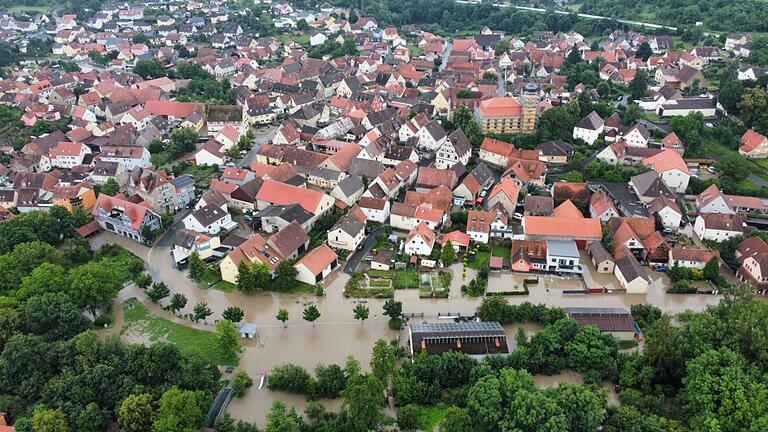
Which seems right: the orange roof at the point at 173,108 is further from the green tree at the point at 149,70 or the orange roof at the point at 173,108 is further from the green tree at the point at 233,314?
the green tree at the point at 233,314

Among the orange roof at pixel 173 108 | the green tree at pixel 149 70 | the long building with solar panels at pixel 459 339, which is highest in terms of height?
the long building with solar panels at pixel 459 339

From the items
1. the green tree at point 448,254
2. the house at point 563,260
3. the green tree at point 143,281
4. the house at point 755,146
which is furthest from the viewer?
the house at point 755,146

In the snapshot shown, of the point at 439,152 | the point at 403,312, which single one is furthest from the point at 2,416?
the point at 439,152

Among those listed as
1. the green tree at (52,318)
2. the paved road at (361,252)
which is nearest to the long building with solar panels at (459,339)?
the paved road at (361,252)

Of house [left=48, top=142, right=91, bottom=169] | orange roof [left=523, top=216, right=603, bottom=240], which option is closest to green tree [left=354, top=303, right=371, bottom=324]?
orange roof [left=523, top=216, right=603, bottom=240]

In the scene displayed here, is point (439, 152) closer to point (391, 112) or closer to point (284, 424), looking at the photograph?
point (391, 112)

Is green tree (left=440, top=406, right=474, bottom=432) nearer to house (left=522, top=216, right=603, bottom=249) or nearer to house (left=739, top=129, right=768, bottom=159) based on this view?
house (left=522, top=216, right=603, bottom=249)
